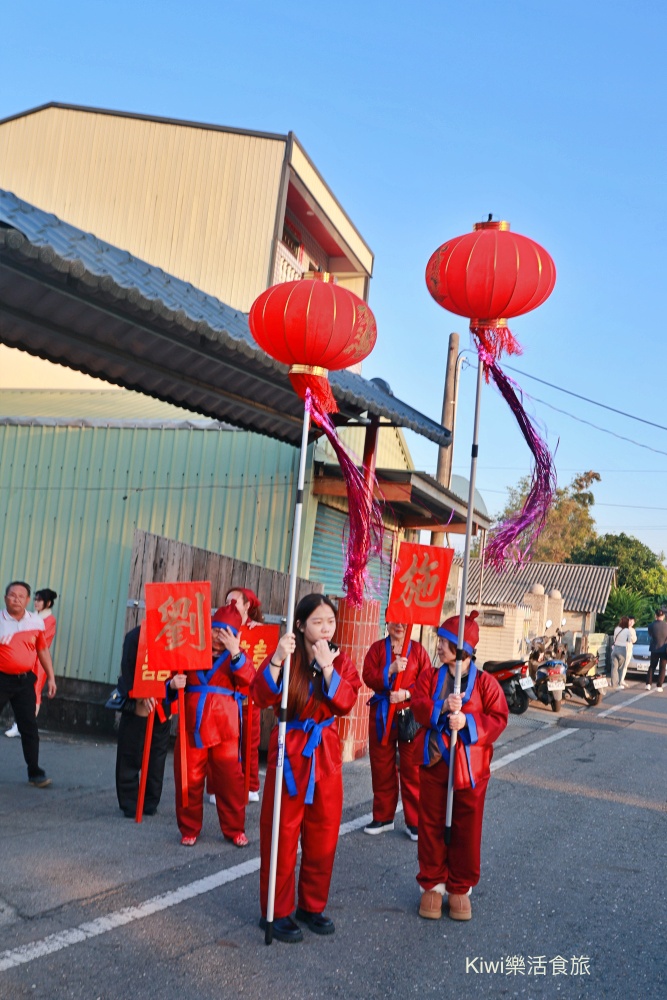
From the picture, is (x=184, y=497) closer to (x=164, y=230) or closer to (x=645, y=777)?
(x=645, y=777)

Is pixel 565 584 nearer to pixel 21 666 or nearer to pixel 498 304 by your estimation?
pixel 21 666

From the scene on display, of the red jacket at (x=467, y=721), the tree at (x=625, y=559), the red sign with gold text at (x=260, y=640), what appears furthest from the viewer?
the tree at (x=625, y=559)

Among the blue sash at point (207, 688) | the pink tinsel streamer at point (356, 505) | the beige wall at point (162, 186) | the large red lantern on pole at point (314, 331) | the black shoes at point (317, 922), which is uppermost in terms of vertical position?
the beige wall at point (162, 186)

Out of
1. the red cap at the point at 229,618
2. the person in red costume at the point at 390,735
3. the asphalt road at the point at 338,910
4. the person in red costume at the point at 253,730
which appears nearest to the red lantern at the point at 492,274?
the person in red costume at the point at 390,735

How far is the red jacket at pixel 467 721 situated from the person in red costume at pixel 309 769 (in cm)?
69

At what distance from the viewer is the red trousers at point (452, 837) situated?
4.80m

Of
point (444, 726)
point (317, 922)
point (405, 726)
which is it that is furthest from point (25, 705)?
point (444, 726)

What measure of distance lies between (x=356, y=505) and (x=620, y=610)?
36112 millimetres

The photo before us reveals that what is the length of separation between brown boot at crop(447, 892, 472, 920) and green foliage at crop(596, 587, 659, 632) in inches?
1422

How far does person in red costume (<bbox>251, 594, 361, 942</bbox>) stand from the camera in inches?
172

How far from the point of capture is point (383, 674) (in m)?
6.66

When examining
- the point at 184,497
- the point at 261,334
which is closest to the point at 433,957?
the point at 261,334

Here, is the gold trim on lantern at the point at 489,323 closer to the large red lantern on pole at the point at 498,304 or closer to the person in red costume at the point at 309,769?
the large red lantern on pole at the point at 498,304

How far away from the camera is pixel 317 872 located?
443 centimetres
